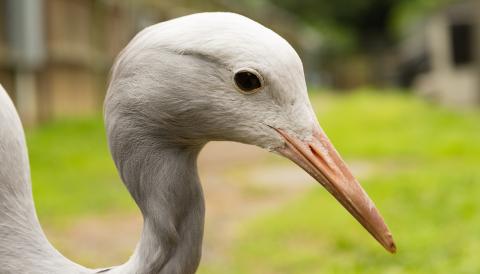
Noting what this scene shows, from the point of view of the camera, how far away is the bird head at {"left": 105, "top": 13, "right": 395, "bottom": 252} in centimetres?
194

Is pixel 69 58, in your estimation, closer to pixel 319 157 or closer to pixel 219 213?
pixel 219 213

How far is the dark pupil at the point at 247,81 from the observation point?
1.95 m

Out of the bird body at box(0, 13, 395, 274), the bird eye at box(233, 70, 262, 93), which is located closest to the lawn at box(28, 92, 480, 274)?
the bird body at box(0, 13, 395, 274)

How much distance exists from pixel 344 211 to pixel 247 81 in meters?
4.34

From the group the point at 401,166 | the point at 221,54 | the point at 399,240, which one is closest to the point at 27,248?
the point at 221,54

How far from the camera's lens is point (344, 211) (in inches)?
242

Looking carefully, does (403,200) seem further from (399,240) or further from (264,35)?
(264,35)

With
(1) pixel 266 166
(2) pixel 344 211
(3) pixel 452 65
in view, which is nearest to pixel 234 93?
(2) pixel 344 211

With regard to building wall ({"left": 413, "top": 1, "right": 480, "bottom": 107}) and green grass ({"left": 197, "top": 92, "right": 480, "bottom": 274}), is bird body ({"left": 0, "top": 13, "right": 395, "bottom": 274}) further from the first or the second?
building wall ({"left": 413, "top": 1, "right": 480, "bottom": 107})

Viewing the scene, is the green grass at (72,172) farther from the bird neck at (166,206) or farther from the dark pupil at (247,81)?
the dark pupil at (247,81)

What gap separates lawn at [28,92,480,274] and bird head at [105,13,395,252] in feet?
8.33

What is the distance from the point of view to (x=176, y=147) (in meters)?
2.12

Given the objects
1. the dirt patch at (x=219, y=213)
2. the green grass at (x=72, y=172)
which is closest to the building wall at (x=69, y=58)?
the green grass at (x=72, y=172)

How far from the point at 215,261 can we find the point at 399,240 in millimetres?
1284
